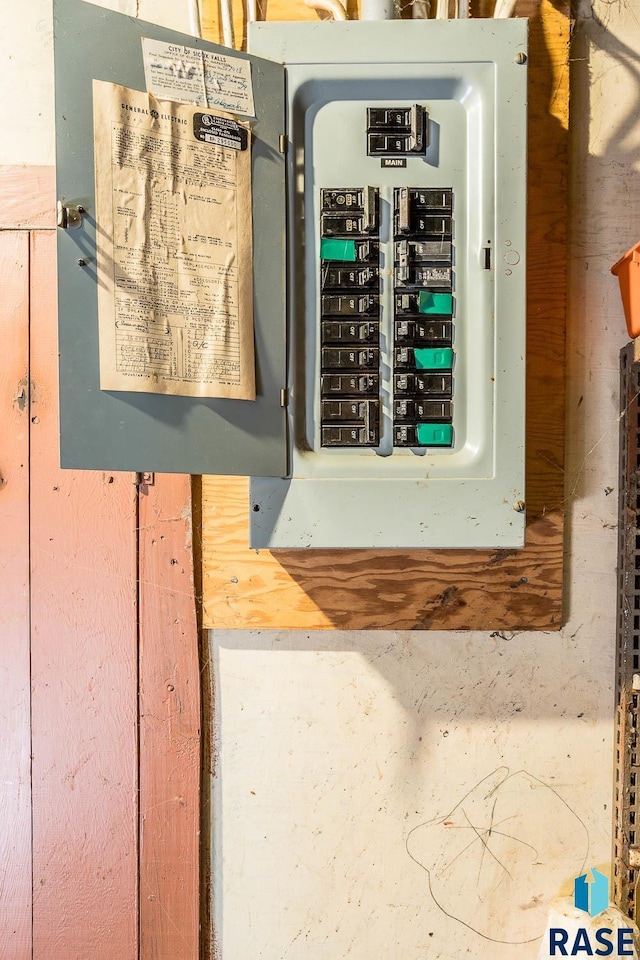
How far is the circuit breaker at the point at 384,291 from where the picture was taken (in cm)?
83

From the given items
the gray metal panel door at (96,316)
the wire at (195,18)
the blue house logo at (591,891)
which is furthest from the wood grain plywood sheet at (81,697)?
the blue house logo at (591,891)

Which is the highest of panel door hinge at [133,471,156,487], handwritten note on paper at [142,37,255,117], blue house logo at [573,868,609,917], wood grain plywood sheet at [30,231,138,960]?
handwritten note on paper at [142,37,255,117]

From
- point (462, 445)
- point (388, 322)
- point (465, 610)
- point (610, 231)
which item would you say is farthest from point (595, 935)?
point (610, 231)

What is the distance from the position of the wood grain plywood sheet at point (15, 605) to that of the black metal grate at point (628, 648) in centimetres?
98

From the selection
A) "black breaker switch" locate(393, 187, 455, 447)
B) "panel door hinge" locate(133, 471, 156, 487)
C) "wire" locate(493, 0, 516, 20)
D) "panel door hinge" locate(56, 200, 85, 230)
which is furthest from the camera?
"panel door hinge" locate(133, 471, 156, 487)

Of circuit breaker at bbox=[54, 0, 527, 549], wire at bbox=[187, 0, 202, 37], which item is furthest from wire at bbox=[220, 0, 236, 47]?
circuit breaker at bbox=[54, 0, 527, 549]

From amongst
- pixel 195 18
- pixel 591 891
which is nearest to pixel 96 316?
pixel 195 18

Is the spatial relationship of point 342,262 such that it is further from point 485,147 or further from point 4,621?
point 4,621

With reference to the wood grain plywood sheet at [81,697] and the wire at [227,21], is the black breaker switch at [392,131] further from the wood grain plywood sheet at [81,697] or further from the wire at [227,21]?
the wood grain plywood sheet at [81,697]

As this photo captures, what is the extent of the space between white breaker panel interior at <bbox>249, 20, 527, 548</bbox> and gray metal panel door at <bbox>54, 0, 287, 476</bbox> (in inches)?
1.2

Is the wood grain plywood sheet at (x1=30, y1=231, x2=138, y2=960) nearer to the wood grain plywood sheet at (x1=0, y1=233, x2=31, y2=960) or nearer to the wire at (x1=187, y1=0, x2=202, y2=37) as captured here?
the wood grain plywood sheet at (x1=0, y1=233, x2=31, y2=960)

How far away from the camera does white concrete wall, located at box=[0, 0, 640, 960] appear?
43.2 inches

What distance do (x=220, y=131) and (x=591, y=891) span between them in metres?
1.30

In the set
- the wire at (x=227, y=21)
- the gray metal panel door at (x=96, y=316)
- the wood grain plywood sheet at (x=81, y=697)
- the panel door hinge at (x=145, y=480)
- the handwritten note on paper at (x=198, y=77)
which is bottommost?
the wood grain plywood sheet at (x=81, y=697)
